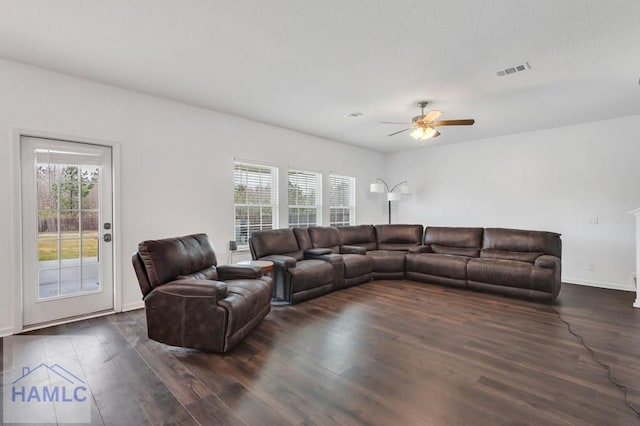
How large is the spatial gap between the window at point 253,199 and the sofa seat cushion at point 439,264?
2650 mm

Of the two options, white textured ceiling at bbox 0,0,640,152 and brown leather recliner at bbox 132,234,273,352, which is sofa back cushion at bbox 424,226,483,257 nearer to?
white textured ceiling at bbox 0,0,640,152

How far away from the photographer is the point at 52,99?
3359mm

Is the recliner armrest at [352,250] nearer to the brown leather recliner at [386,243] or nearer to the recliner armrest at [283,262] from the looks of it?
the brown leather recliner at [386,243]

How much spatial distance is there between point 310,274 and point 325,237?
140 cm

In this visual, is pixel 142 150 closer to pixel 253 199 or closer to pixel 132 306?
pixel 253 199

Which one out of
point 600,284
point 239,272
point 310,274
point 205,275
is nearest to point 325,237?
point 310,274

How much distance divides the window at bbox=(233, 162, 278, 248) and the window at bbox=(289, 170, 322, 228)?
0.44 m

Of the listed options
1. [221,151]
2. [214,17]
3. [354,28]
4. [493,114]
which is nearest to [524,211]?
[493,114]

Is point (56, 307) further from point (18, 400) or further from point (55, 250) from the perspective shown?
point (18, 400)

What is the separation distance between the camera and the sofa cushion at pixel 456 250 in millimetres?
5498

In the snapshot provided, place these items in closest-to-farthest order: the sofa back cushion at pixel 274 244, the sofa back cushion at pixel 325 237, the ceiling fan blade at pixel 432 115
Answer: the ceiling fan blade at pixel 432 115, the sofa back cushion at pixel 274 244, the sofa back cushion at pixel 325 237

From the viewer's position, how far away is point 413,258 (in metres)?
5.59

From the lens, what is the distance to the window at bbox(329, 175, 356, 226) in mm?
6898

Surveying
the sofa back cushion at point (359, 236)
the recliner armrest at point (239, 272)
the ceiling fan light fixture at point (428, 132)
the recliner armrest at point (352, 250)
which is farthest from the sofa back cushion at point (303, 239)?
the ceiling fan light fixture at point (428, 132)
